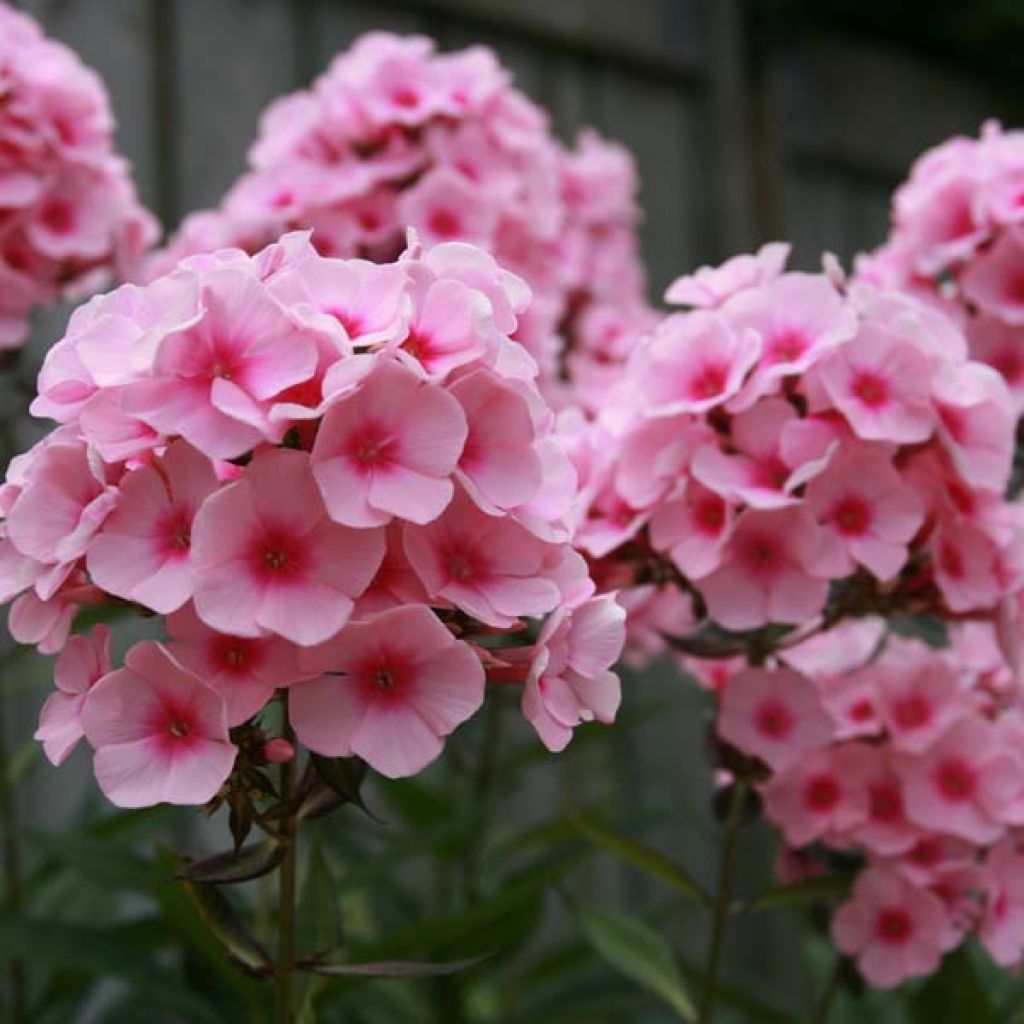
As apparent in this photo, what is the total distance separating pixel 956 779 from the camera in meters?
1.18

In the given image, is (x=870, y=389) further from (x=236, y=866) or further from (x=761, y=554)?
(x=236, y=866)

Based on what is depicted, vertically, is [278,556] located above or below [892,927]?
above

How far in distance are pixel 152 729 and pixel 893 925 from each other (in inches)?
26.5

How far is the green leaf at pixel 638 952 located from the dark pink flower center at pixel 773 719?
208 mm

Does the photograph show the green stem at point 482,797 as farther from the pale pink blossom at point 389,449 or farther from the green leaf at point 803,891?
the pale pink blossom at point 389,449

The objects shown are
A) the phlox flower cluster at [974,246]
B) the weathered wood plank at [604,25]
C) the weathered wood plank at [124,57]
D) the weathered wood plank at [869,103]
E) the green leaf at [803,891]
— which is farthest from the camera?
the weathered wood plank at [869,103]

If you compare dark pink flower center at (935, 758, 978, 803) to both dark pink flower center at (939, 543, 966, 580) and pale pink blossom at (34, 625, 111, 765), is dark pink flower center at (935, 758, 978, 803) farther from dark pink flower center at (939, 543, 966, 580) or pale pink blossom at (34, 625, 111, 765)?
pale pink blossom at (34, 625, 111, 765)

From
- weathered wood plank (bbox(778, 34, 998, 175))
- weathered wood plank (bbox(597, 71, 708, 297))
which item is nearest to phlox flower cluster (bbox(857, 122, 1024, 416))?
weathered wood plank (bbox(597, 71, 708, 297))

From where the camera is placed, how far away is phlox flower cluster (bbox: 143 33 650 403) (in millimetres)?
1514

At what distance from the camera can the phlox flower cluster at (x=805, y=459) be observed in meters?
1.05

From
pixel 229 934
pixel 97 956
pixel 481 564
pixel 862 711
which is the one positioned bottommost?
pixel 97 956

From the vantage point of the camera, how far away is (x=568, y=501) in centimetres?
80

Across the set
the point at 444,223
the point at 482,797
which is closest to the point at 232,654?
the point at 444,223

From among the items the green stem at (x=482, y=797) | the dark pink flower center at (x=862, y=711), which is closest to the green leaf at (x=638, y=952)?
the dark pink flower center at (x=862, y=711)
